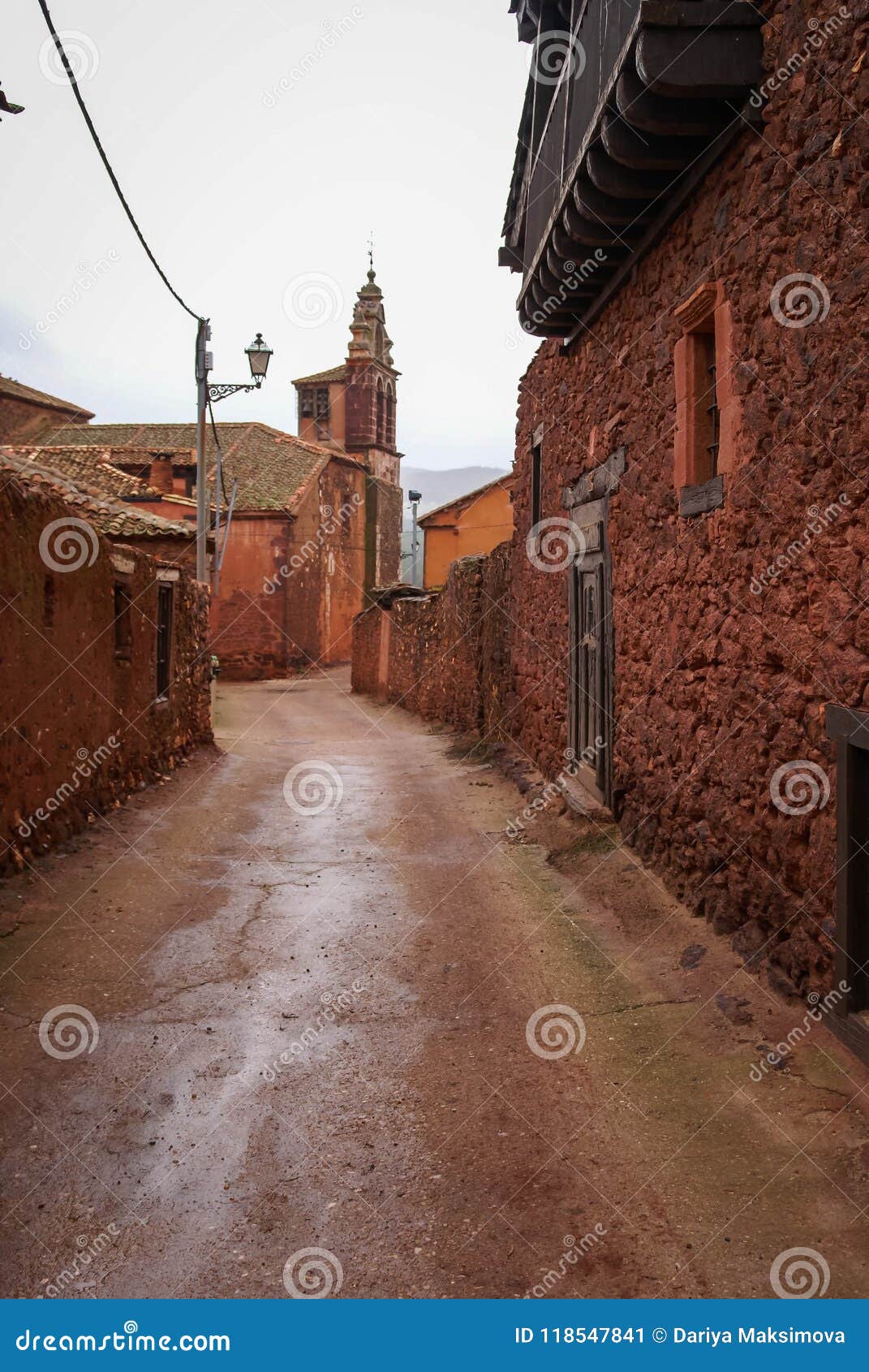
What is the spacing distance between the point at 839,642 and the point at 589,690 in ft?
15.6

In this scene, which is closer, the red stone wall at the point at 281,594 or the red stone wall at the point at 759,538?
the red stone wall at the point at 759,538

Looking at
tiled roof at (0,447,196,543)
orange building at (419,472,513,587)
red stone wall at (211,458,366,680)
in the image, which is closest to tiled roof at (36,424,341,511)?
red stone wall at (211,458,366,680)

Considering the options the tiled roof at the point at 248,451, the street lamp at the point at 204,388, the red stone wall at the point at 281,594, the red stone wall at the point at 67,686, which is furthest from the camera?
the tiled roof at the point at 248,451

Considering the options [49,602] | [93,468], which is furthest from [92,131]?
[93,468]

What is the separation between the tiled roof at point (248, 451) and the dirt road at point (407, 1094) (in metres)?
26.9

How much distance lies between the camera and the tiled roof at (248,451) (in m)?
33.8

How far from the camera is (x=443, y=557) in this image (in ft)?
104

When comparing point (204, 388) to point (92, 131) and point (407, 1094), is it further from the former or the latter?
point (407, 1094)

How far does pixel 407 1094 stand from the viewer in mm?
4461

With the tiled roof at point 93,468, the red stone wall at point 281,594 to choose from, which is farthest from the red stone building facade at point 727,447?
the red stone wall at point 281,594

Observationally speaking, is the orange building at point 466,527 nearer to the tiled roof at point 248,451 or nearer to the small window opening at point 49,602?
the tiled roof at point 248,451

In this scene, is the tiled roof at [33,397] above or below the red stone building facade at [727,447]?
above

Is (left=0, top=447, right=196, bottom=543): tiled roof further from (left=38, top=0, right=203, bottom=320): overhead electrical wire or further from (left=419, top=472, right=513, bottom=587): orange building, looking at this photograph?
(left=419, top=472, right=513, bottom=587): orange building

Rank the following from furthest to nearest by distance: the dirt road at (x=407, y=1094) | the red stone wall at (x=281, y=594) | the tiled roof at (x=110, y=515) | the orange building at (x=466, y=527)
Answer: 1. the red stone wall at (x=281, y=594)
2. the orange building at (x=466, y=527)
3. the tiled roof at (x=110, y=515)
4. the dirt road at (x=407, y=1094)
